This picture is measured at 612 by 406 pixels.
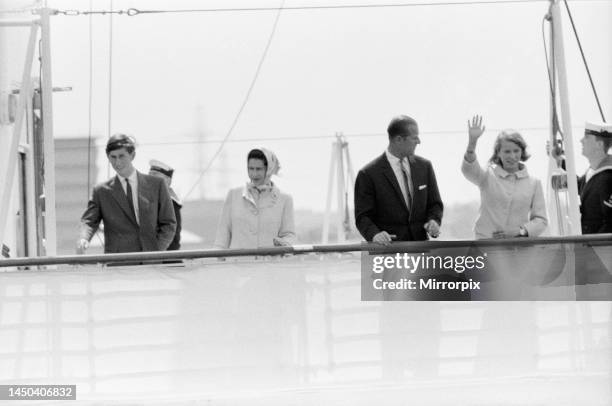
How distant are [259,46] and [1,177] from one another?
241 inches

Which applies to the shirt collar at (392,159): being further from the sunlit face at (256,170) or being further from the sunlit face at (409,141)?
the sunlit face at (256,170)

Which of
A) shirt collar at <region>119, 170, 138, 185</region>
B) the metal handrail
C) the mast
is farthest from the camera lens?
the mast

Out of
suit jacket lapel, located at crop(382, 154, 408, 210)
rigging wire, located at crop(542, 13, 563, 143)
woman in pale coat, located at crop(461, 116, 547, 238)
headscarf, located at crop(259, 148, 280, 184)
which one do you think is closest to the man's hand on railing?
headscarf, located at crop(259, 148, 280, 184)

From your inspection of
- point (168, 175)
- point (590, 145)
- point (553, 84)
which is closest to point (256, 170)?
point (168, 175)

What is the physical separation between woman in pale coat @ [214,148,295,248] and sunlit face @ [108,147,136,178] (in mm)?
532

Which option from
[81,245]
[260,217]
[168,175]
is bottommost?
[81,245]

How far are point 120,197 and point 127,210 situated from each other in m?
0.08

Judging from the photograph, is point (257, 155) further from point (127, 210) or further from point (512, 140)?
point (512, 140)

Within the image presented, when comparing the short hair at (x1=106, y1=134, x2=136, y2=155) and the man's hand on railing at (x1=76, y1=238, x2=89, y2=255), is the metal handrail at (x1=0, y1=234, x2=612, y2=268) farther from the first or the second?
the short hair at (x1=106, y1=134, x2=136, y2=155)

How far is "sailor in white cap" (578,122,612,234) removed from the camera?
699 centimetres

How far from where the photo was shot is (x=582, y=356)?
261 inches

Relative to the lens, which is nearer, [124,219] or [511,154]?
[511,154]

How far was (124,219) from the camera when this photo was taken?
23.6 feet

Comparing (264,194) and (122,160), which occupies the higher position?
(122,160)
